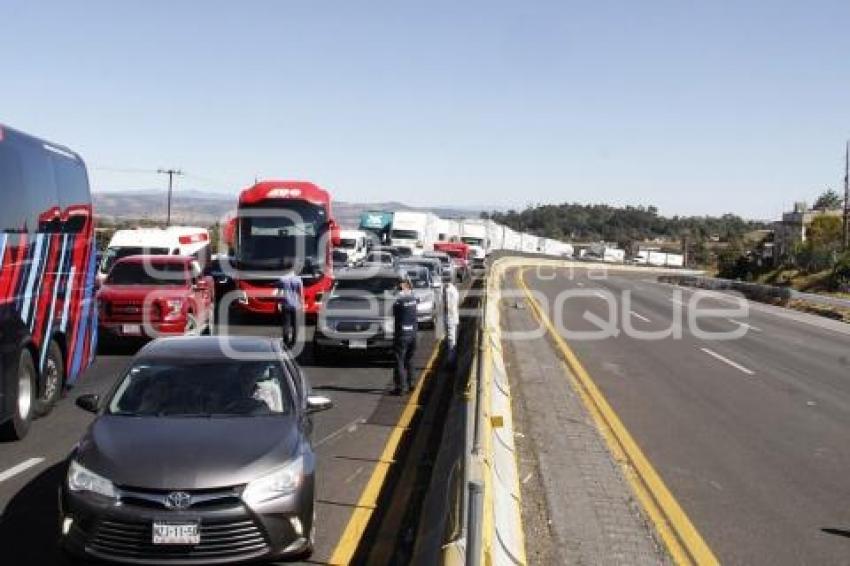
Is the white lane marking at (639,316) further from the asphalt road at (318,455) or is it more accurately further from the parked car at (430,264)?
the asphalt road at (318,455)

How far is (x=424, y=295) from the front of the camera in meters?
22.8

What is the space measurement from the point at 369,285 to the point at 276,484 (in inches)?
488

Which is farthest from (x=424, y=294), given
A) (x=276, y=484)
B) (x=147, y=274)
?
(x=276, y=484)

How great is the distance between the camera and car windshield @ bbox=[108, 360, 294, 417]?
7.28 m

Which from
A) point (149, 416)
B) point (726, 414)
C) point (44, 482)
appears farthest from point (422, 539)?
point (726, 414)

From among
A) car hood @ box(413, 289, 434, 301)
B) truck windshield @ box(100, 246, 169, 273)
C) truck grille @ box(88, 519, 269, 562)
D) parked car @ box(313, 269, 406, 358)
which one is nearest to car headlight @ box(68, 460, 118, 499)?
truck grille @ box(88, 519, 269, 562)

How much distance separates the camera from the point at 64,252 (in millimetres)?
12164

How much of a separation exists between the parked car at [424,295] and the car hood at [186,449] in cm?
1469

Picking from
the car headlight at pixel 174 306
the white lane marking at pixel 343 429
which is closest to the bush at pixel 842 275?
the car headlight at pixel 174 306

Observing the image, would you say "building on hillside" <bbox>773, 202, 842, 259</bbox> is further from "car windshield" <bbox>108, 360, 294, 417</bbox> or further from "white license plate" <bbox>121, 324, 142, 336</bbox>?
"car windshield" <bbox>108, 360, 294, 417</bbox>

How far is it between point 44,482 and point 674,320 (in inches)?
957

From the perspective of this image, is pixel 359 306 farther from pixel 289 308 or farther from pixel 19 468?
pixel 19 468

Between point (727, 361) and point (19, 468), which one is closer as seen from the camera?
point (19, 468)

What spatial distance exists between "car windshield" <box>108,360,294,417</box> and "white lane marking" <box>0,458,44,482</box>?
6.83 ft
